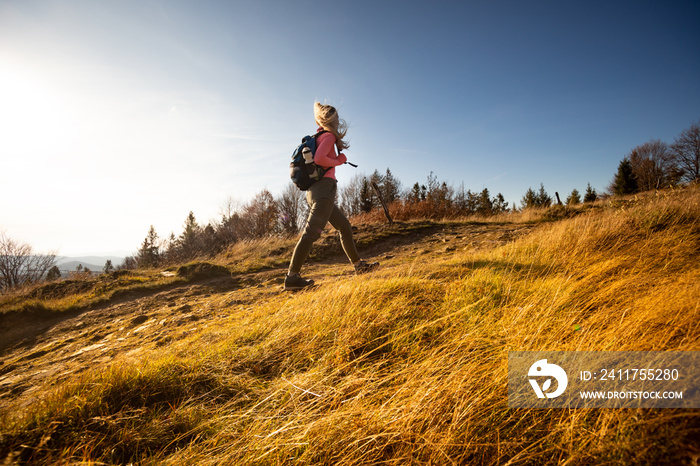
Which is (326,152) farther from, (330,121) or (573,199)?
(573,199)

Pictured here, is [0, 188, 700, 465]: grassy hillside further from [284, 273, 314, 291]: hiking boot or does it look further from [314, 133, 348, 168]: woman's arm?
[314, 133, 348, 168]: woman's arm

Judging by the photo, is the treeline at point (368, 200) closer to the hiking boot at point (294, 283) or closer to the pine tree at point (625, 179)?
the pine tree at point (625, 179)

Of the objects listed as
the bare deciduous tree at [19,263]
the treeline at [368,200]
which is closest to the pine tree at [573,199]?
the treeline at [368,200]

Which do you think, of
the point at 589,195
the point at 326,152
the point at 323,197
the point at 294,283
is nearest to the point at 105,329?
the point at 294,283

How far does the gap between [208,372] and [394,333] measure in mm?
1164

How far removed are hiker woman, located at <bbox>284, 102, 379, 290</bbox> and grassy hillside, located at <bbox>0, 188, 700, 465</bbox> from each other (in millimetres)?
1073

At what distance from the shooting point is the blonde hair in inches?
137

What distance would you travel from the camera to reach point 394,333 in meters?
1.69

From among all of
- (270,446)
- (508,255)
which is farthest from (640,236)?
(270,446)

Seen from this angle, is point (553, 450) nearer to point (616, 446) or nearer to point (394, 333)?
point (616, 446)

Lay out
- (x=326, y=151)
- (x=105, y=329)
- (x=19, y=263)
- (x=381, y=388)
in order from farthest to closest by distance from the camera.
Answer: (x=19, y=263) → (x=326, y=151) → (x=105, y=329) → (x=381, y=388)

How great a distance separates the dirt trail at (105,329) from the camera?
1.94m

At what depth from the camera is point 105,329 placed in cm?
296

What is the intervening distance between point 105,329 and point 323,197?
308cm
